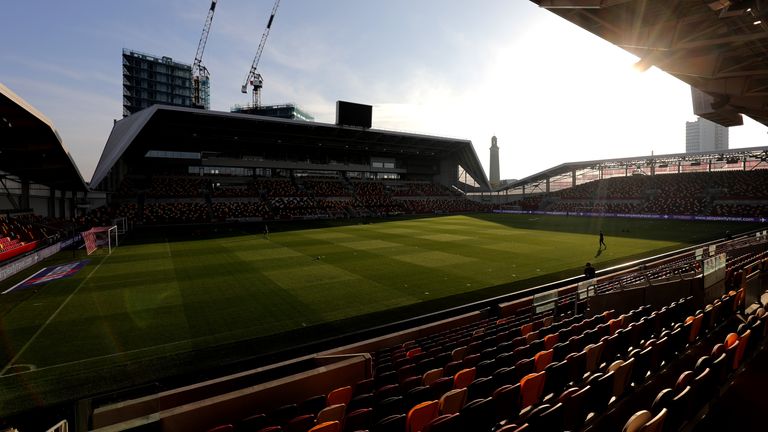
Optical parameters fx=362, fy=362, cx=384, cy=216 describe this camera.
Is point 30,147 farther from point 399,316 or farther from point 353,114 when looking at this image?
point 353,114

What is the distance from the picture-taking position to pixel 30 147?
24266 millimetres

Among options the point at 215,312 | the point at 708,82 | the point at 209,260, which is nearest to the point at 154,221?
the point at 209,260

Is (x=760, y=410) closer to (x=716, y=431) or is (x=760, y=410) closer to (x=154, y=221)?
(x=716, y=431)

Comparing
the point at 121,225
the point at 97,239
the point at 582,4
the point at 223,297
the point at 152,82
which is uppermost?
the point at 152,82

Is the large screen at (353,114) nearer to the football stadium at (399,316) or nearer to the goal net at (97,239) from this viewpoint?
the football stadium at (399,316)

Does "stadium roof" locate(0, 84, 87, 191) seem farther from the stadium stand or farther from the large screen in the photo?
the stadium stand

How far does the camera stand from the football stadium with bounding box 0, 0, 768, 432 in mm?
4957

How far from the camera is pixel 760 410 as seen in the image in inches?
193

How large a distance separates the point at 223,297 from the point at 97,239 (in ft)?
61.0

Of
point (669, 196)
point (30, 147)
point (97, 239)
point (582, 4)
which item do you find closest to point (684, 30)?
point (582, 4)

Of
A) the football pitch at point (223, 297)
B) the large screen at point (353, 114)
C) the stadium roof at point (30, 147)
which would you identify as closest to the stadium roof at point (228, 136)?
the large screen at point (353, 114)

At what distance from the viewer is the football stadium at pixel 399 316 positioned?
4.96 metres

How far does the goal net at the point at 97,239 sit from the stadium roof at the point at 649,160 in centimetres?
7837

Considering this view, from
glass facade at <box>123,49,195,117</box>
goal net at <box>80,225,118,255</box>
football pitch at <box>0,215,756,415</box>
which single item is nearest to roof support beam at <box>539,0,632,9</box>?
football pitch at <box>0,215,756,415</box>
